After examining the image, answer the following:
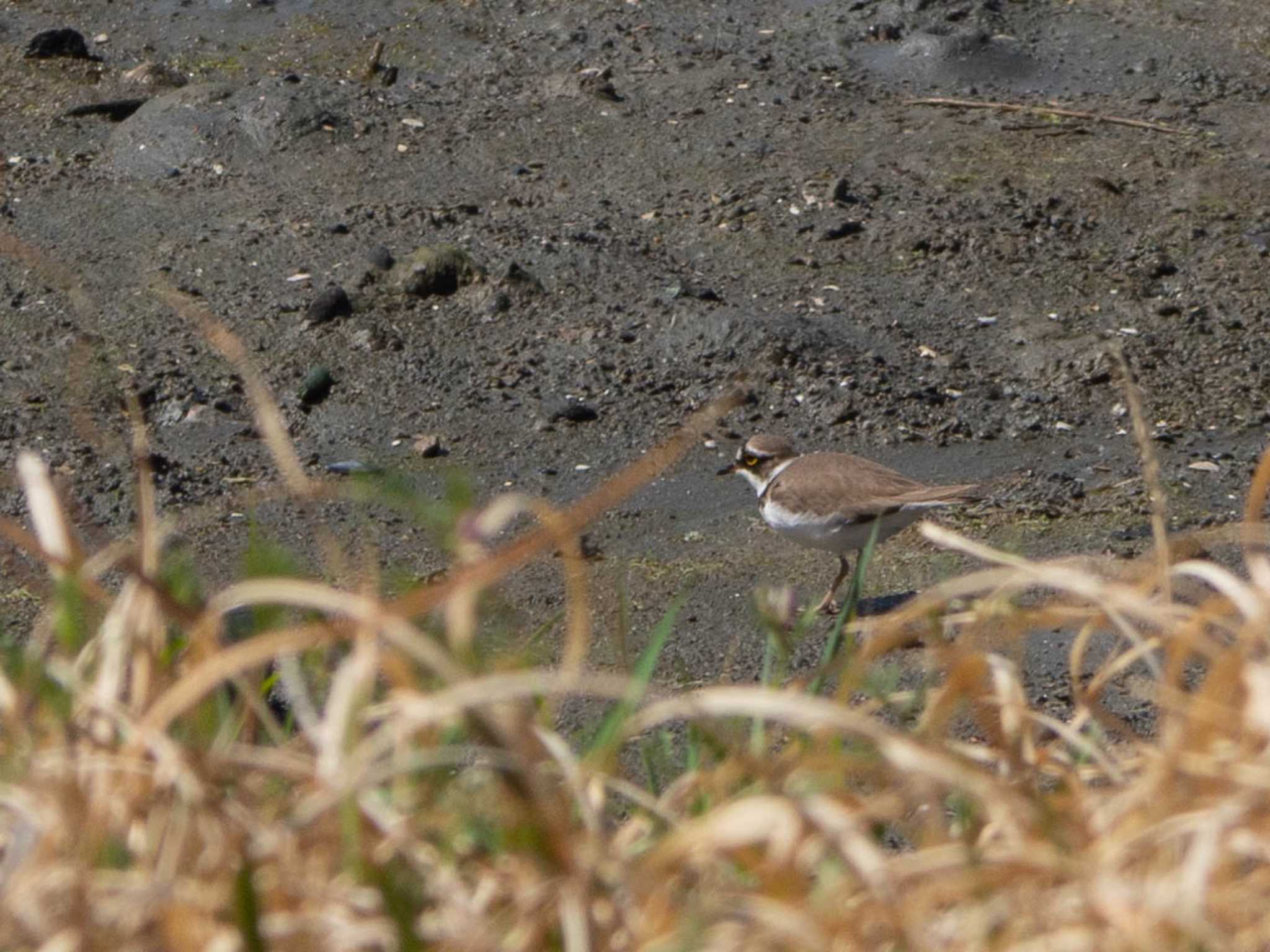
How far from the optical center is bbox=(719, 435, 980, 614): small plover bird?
5.69 meters

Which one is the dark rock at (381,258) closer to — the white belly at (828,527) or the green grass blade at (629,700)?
the white belly at (828,527)

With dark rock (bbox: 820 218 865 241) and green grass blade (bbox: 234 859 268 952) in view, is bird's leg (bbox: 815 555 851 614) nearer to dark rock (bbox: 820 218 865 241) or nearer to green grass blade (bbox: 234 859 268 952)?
dark rock (bbox: 820 218 865 241)

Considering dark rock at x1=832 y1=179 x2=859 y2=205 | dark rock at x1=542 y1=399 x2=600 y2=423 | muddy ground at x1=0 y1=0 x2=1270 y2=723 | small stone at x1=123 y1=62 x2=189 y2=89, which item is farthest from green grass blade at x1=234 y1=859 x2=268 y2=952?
small stone at x1=123 y1=62 x2=189 y2=89

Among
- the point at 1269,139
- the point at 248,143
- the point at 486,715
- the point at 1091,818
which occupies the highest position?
the point at 486,715

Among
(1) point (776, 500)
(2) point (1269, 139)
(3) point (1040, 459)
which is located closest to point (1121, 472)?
(3) point (1040, 459)

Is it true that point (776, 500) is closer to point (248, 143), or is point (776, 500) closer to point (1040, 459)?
point (1040, 459)

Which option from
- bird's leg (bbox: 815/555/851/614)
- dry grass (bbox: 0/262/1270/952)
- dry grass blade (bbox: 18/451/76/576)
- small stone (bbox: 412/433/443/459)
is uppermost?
dry grass blade (bbox: 18/451/76/576)

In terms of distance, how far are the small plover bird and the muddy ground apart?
0.74 feet

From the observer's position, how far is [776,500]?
576 cm

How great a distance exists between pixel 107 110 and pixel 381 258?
231 cm

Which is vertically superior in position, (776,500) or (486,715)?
(486,715)

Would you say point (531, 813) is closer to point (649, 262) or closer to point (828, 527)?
point (828, 527)

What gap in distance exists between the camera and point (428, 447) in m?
6.56

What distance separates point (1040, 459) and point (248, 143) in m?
3.99
